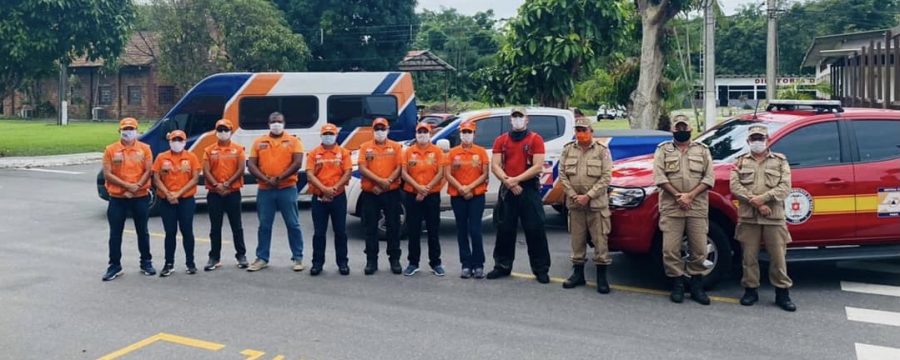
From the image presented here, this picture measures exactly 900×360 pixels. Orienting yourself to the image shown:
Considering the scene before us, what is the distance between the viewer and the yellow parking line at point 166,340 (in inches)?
225

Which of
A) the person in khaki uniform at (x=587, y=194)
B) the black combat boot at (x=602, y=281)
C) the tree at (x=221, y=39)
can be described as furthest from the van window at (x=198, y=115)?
the tree at (x=221, y=39)

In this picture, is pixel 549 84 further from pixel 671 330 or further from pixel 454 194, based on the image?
pixel 671 330

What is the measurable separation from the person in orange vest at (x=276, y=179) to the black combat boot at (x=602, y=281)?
315 centimetres

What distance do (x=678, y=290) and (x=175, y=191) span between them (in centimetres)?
511

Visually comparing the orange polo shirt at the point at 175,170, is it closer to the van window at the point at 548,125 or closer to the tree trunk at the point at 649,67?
the van window at the point at 548,125

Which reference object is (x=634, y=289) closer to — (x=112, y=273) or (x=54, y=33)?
(x=112, y=273)

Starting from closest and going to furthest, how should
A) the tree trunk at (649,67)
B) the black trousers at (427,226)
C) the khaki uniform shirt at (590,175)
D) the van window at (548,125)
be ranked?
the khaki uniform shirt at (590,175) → the black trousers at (427,226) → the van window at (548,125) → the tree trunk at (649,67)

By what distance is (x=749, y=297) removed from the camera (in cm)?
722

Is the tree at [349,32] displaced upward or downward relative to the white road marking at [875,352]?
upward

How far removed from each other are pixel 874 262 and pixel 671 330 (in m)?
4.15

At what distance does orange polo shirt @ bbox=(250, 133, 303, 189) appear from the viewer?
842 centimetres

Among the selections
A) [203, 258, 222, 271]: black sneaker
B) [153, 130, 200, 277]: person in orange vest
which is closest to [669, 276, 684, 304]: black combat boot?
[203, 258, 222, 271]: black sneaker

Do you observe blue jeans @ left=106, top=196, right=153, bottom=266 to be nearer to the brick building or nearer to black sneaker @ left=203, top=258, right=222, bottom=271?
black sneaker @ left=203, top=258, right=222, bottom=271

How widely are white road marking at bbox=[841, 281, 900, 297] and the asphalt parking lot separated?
0.02 meters
